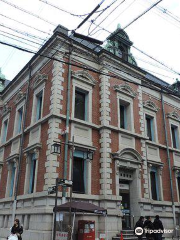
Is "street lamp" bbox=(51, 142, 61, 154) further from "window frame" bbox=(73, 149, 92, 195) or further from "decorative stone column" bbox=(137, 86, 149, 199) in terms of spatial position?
"decorative stone column" bbox=(137, 86, 149, 199)

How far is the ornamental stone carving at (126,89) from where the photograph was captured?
55.4 feet

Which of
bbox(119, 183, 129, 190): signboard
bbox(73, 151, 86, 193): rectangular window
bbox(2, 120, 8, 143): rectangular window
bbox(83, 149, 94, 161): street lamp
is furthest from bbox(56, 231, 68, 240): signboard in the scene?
bbox(2, 120, 8, 143): rectangular window

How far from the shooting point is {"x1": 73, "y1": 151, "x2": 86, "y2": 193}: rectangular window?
44.5ft

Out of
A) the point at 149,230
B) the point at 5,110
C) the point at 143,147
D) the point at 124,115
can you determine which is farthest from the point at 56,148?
the point at 5,110

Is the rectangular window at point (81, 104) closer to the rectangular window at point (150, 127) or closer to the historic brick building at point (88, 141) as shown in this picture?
the historic brick building at point (88, 141)

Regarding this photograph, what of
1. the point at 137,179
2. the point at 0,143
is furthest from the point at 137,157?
the point at 0,143

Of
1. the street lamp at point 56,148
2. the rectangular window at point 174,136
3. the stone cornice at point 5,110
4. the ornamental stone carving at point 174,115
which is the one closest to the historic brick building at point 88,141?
the street lamp at point 56,148

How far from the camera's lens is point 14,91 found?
20.4 m

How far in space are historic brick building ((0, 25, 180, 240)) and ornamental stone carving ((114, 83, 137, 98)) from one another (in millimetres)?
72

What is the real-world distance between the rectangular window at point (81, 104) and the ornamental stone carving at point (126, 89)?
2.29 meters

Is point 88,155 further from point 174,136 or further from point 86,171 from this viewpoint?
point 174,136

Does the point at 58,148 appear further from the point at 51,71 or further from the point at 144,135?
the point at 144,135

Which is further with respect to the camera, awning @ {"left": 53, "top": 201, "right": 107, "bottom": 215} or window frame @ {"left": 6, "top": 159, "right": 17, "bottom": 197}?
window frame @ {"left": 6, "top": 159, "right": 17, "bottom": 197}

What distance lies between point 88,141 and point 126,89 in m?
5.18
